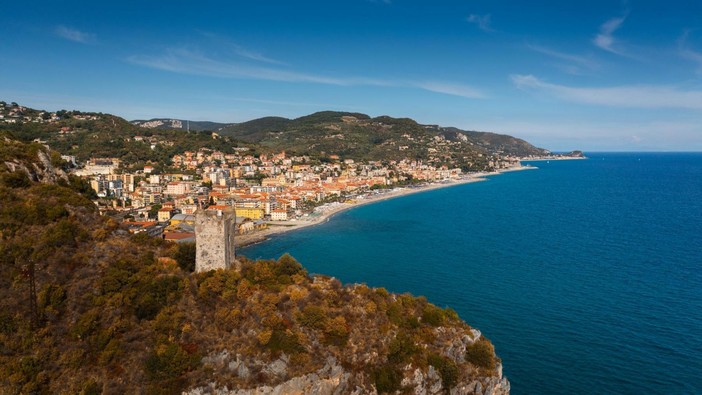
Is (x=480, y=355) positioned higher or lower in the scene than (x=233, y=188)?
higher

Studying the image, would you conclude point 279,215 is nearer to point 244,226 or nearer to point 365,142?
point 244,226

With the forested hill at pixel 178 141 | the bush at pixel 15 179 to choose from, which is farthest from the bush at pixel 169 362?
the forested hill at pixel 178 141

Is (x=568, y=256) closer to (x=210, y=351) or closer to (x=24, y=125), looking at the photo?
(x=210, y=351)

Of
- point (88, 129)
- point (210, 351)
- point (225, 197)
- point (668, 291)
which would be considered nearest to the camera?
point (210, 351)

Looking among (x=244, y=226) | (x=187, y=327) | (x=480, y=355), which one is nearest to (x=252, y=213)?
(x=244, y=226)

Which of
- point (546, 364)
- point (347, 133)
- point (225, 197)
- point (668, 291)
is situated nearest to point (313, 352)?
point (546, 364)

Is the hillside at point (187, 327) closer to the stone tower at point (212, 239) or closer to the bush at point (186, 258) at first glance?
the bush at point (186, 258)
